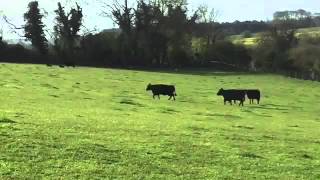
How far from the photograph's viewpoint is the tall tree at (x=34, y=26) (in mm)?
90562

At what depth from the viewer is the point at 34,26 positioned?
92500 mm

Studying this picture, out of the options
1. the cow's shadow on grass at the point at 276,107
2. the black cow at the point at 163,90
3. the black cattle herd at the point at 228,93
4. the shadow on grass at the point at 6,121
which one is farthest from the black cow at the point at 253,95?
the shadow on grass at the point at 6,121

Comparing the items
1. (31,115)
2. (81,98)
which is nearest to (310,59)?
(81,98)

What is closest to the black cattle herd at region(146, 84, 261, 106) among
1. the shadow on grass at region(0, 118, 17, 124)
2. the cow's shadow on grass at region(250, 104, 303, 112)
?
the cow's shadow on grass at region(250, 104, 303, 112)

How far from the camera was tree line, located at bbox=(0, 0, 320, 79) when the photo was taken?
89.3 m

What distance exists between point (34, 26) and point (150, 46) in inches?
725

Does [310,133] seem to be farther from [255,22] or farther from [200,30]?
[255,22]

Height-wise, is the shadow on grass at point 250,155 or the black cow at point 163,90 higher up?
the shadow on grass at point 250,155

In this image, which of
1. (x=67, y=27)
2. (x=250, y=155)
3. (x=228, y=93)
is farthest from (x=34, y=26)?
(x=250, y=155)

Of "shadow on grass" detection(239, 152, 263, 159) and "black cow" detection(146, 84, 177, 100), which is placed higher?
"shadow on grass" detection(239, 152, 263, 159)

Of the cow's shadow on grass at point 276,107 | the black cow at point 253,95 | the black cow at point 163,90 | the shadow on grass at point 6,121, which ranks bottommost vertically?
the cow's shadow on grass at point 276,107

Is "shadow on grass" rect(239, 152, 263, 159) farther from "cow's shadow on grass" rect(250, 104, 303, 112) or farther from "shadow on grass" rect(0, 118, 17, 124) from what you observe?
"cow's shadow on grass" rect(250, 104, 303, 112)

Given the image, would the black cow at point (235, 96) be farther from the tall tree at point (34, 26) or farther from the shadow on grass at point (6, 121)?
the tall tree at point (34, 26)

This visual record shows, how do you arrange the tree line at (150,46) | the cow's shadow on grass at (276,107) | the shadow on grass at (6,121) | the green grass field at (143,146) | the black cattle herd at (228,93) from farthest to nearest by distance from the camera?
the tree line at (150,46) < the black cattle herd at (228,93) < the cow's shadow on grass at (276,107) < the shadow on grass at (6,121) < the green grass field at (143,146)
